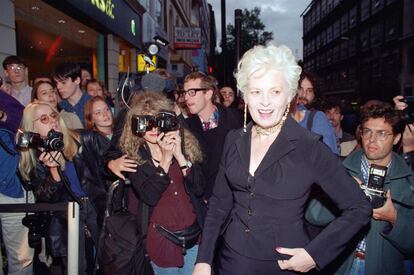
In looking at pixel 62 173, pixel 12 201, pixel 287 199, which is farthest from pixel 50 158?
pixel 287 199

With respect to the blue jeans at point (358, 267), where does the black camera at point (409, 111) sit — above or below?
above

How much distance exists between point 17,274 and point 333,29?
6587cm

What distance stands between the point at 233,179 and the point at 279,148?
309 millimetres

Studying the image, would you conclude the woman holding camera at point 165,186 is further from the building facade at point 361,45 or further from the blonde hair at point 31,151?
the building facade at point 361,45

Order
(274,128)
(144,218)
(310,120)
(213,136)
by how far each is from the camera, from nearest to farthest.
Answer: (274,128)
(144,218)
(310,120)
(213,136)

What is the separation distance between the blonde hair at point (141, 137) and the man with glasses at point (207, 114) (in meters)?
0.77

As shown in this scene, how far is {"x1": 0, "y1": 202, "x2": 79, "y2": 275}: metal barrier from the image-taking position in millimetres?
2459

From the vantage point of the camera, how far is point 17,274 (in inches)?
126

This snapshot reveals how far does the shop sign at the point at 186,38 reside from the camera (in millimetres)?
22328

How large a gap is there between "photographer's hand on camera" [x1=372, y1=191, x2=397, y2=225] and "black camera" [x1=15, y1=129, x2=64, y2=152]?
214 centimetres

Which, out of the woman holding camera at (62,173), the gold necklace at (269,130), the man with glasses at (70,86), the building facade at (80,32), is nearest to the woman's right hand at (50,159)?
the woman holding camera at (62,173)

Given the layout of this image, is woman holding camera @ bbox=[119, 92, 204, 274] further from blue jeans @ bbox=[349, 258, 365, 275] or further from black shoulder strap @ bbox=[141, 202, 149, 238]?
blue jeans @ bbox=[349, 258, 365, 275]

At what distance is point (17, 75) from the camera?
15.1ft

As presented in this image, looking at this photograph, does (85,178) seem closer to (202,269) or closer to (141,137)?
(141,137)
